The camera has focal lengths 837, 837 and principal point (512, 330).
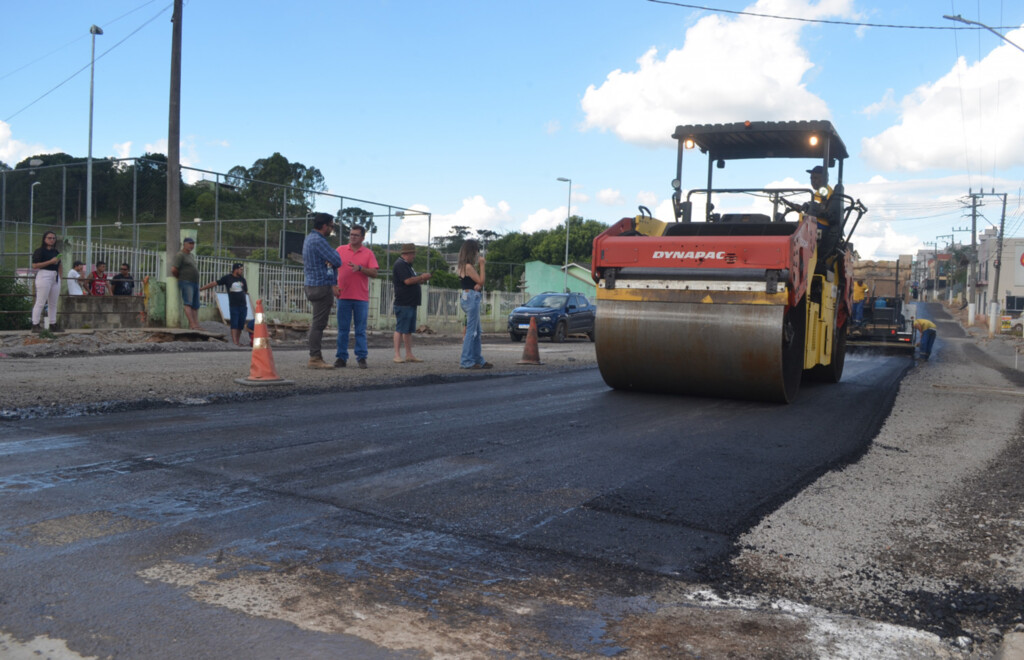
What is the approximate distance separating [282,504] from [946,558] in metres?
2.87

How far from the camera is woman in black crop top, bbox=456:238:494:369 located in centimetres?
1104

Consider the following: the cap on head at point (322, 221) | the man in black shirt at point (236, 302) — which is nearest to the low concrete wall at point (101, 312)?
the man in black shirt at point (236, 302)

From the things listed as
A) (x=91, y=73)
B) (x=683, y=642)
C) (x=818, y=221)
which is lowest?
(x=683, y=642)

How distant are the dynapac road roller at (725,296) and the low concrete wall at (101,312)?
11.6 meters

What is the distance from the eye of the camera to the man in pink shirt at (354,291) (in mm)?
10234

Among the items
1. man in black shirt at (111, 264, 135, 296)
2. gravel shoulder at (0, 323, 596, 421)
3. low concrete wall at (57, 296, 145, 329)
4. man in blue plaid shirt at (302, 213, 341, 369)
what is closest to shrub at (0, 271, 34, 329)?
low concrete wall at (57, 296, 145, 329)

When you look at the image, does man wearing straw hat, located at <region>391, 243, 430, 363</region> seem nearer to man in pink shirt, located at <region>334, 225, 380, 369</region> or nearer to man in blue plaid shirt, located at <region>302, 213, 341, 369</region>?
man in pink shirt, located at <region>334, 225, 380, 369</region>

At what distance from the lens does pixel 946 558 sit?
346 cm

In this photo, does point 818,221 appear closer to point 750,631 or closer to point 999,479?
point 999,479

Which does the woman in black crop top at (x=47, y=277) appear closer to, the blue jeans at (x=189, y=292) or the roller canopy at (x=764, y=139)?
the blue jeans at (x=189, y=292)

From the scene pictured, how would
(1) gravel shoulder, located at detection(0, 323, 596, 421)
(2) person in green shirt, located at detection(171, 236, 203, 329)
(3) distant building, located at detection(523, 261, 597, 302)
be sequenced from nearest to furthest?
1. (1) gravel shoulder, located at detection(0, 323, 596, 421)
2. (2) person in green shirt, located at detection(171, 236, 203, 329)
3. (3) distant building, located at detection(523, 261, 597, 302)

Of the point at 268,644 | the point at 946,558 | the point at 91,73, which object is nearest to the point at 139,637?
the point at 268,644

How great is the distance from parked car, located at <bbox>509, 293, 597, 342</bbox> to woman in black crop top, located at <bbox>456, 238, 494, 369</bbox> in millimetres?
11524

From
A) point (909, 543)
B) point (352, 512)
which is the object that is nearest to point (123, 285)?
point (352, 512)
